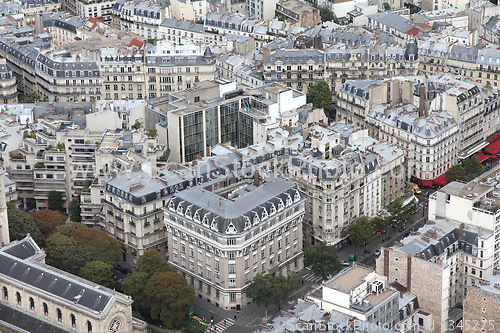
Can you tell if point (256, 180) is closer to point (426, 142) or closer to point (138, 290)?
point (138, 290)

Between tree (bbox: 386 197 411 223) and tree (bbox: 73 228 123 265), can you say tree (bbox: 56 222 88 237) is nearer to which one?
tree (bbox: 73 228 123 265)

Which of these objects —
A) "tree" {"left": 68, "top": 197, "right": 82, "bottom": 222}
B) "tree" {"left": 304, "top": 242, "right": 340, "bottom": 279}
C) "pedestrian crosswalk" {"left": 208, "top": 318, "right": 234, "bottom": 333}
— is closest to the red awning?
"tree" {"left": 304, "top": 242, "right": 340, "bottom": 279}

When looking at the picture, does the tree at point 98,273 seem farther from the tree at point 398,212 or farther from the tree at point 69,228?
the tree at point 398,212

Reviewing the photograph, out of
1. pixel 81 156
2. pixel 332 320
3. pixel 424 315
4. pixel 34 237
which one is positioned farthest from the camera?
pixel 81 156

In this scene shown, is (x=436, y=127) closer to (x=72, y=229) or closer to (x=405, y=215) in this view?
(x=405, y=215)

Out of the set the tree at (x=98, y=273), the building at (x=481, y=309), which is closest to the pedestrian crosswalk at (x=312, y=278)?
the building at (x=481, y=309)

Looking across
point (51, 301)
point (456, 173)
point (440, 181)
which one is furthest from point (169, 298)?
point (456, 173)

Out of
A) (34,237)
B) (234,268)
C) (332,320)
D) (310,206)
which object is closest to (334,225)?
(310,206)

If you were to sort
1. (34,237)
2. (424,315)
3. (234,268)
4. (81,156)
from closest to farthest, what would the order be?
(424,315)
(234,268)
(34,237)
(81,156)
